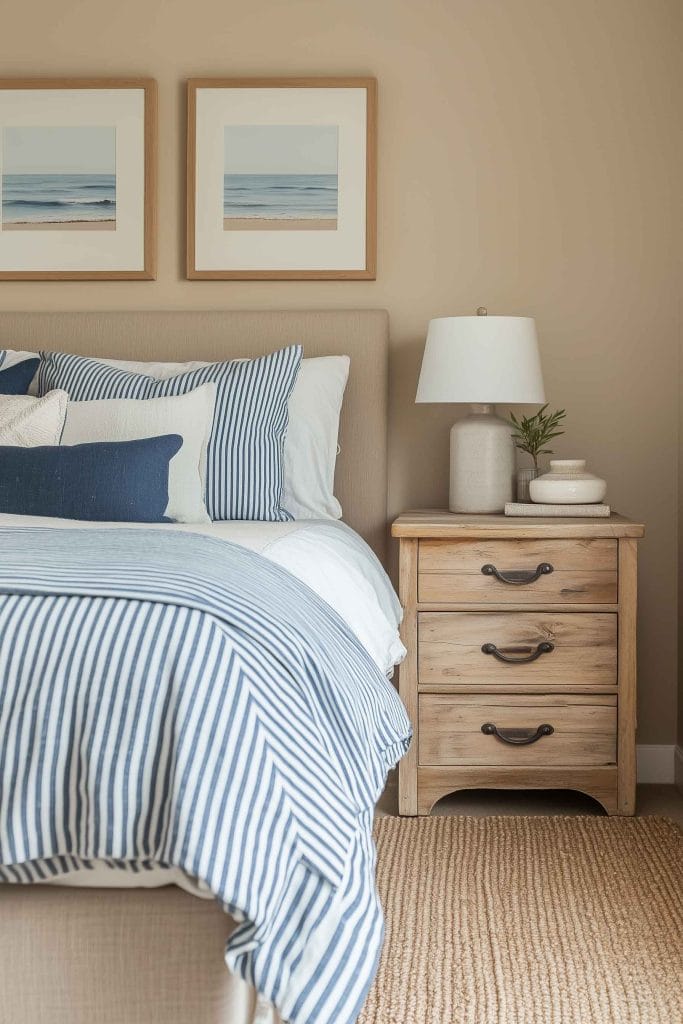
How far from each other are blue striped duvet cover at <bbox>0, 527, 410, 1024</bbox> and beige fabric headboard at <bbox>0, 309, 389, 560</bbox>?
1660mm

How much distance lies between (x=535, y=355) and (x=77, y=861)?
6.41 feet

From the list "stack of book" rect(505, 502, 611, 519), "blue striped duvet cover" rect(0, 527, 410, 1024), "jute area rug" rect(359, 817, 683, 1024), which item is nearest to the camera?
"blue striped duvet cover" rect(0, 527, 410, 1024)

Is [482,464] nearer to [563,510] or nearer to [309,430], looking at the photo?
[563,510]

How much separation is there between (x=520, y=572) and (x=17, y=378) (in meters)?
1.40

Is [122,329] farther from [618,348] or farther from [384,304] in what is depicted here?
[618,348]

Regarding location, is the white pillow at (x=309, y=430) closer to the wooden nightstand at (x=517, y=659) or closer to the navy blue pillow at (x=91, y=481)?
the wooden nightstand at (x=517, y=659)

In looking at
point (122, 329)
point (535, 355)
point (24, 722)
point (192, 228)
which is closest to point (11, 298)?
point (122, 329)

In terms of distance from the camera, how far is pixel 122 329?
118 inches

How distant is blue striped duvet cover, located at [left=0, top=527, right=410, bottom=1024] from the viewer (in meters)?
1.13

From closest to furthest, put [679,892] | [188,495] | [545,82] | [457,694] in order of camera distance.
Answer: [679,892] < [188,495] < [457,694] < [545,82]

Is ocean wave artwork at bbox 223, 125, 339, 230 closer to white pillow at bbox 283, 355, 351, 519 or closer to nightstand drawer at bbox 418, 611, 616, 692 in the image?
white pillow at bbox 283, 355, 351, 519

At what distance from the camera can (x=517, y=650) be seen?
2.56 m

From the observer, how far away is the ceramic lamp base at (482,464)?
109 inches

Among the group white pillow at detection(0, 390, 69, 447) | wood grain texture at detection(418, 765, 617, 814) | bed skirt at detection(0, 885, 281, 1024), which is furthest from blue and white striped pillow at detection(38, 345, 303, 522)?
bed skirt at detection(0, 885, 281, 1024)
